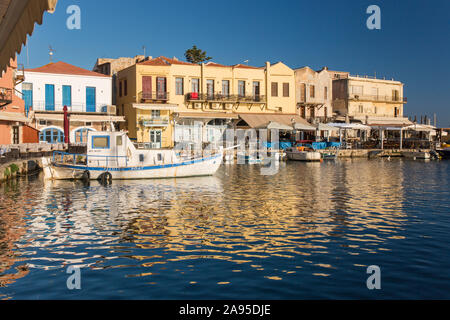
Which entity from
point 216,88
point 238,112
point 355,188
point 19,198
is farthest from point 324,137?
point 19,198

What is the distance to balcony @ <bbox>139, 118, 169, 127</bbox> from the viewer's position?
143 ft

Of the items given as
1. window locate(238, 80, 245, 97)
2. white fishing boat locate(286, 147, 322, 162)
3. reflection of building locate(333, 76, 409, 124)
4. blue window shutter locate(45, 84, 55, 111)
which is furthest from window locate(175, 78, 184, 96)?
reflection of building locate(333, 76, 409, 124)

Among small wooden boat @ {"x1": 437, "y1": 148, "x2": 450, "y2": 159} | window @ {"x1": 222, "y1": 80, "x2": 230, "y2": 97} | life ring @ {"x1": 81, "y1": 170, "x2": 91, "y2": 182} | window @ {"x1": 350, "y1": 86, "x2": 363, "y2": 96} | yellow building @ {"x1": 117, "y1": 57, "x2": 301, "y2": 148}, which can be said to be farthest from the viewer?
window @ {"x1": 350, "y1": 86, "x2": 363, "y2": 96}

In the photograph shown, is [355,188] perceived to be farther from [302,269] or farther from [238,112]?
[238,112]

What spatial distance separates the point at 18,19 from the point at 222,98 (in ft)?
145

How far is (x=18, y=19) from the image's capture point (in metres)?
3.80

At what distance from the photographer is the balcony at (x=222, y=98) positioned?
46.2 m

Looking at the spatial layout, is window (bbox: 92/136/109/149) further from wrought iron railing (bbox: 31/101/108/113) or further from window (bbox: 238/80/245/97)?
window (bbox: 238/80/245/97)

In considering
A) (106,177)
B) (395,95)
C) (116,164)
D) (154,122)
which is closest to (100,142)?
(116,164)

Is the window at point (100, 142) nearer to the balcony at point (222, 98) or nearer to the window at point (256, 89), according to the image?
the balcony at point (222, 98)

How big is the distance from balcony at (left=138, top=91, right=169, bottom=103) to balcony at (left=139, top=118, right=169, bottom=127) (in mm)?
2057

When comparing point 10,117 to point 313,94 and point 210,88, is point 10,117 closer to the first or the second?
point 210,88

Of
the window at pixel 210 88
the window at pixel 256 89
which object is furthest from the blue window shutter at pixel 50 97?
the window at pixel 256 89

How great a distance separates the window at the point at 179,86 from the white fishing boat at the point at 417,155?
27323 millimetres
